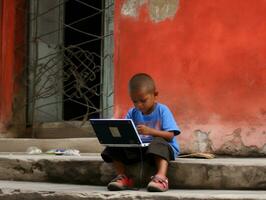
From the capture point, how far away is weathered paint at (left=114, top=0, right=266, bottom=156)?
4.84m

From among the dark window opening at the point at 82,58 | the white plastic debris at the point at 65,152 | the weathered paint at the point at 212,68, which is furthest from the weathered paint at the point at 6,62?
the weathered paint at the point at 212,68

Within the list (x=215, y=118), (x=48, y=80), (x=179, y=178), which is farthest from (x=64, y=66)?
(x=179, y=178)

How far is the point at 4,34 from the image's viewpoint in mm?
6094

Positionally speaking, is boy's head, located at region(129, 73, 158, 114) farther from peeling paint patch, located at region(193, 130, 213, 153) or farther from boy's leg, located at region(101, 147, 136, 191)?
peeling paint patch, located at region(193, 130, 213, 153)

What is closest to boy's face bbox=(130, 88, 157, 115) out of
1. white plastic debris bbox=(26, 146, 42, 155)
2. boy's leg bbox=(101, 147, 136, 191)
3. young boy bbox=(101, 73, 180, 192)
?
young boy bbox=(101, 73, 180, 192)

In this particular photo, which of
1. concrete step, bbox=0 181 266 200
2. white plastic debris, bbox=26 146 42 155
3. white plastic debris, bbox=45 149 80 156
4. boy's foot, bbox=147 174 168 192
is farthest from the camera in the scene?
white plastic debris, bbox=26 146 42 155

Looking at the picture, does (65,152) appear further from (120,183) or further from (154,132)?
(154,132)

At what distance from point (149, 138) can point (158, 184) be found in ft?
1.48

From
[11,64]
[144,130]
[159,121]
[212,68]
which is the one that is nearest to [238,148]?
[212,68]

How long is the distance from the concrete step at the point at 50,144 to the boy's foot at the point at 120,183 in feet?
3.94

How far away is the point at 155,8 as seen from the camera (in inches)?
206

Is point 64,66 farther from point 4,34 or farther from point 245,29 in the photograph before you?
point 245,29

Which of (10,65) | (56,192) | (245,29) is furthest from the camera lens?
(10,65)

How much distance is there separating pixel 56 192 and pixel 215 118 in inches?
59.8
